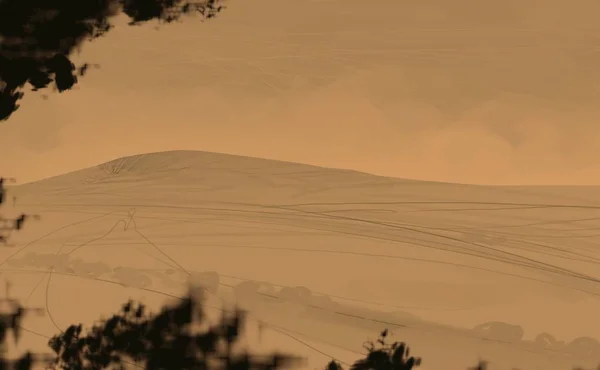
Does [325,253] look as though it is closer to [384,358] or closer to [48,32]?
[384,358]

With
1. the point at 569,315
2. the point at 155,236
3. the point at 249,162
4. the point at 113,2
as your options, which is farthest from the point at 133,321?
the point at 569,315

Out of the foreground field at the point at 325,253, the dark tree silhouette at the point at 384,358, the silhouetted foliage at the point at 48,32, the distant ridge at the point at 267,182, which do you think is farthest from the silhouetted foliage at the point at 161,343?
the silhouetted foliage at the point at 48,32

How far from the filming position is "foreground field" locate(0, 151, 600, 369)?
3285 millimetres

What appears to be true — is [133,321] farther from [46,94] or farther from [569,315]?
[569,315]

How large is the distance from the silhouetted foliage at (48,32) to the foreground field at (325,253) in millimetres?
822

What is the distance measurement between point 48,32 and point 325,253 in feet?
4.80

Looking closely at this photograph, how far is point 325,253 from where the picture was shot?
11.2ft

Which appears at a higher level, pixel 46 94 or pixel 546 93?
pixel 546 93

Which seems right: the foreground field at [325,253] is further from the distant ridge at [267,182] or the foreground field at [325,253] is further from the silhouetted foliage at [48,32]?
the silhouetted foliage at [48,32]

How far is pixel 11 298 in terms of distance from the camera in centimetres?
352

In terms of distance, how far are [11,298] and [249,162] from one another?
1.23 meters

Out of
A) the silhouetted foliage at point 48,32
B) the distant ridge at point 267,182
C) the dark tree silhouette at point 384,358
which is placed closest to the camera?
the silhouetted foliage at point 48,32

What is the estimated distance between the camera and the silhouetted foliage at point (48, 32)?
9.02 ft

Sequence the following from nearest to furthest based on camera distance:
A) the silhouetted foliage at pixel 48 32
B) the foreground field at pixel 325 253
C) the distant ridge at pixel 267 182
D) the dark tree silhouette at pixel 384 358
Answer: the silhouetted foliage at pixel 48 32 → the dark tree silhouette at pixel 384 358 → the foreground field at pixel 325 253 → the distant ridge at pixel 267 182
